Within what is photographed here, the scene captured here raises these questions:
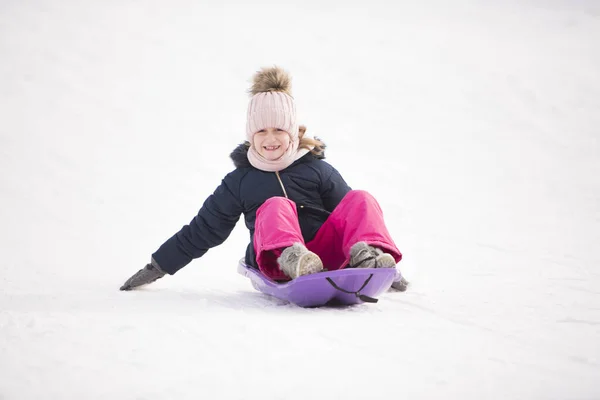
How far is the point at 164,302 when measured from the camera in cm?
196

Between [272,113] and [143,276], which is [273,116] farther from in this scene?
[143,276]

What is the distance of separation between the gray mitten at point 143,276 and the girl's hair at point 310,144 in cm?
75

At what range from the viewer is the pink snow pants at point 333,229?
183 centimetres

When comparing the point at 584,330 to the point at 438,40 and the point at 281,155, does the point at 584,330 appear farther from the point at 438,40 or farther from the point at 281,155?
the point at 438,40

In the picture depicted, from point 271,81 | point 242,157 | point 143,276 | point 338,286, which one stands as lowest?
point 143,276

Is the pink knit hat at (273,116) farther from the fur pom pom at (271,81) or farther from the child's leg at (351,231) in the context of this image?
the child's leg at (351,231)

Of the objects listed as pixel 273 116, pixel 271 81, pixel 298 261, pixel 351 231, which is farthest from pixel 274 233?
pixel 271 81

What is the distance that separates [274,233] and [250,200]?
16.3 inches

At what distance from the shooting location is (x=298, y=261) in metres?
1.75

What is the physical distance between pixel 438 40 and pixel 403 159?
312 centimetres

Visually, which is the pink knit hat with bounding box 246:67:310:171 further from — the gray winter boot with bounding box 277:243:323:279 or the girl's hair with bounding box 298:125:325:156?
the gray winter boot with bounding box 277:243:323:279

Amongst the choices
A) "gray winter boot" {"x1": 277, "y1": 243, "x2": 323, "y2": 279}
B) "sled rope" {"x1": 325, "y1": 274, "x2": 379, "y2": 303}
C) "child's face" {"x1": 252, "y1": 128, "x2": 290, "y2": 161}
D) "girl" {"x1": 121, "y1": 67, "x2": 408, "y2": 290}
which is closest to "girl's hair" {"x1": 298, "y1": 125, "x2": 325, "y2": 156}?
"girl" {"x1": 121, "y1": 67, "x2": 408, "y2": 290}

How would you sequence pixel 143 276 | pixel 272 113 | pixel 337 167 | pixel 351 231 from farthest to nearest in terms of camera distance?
1. pixel 337 167
2. pixel 143 276
3. pixel 272 113
4. pixel 351 231

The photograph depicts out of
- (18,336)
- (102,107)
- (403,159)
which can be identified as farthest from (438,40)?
(18,336)
